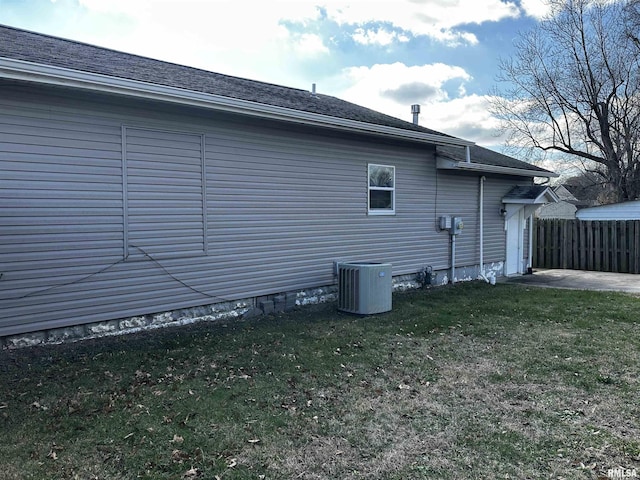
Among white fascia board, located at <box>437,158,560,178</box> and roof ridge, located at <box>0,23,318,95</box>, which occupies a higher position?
roof ridge, located at <box>0,23,318,95</box>

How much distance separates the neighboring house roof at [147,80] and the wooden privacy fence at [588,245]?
8073mm

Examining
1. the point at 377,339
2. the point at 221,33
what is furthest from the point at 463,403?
the point at 221,33

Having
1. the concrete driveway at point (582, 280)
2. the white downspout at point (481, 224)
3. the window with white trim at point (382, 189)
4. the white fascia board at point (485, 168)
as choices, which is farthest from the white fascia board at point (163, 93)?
the concrete driveway at point (582, 280)

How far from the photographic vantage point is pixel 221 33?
31.0ft

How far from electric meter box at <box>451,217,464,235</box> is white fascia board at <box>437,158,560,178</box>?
46.8 inches

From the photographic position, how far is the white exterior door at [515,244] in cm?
1355

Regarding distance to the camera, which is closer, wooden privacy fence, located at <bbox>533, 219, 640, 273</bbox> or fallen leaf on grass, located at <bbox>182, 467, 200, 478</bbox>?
fallen leaf on grass, located at <bbox>182, 467, 200, 478</bbox>

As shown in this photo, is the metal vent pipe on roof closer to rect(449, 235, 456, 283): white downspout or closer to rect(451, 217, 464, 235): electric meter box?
rect(451, 217, 464, 235): electric meter box

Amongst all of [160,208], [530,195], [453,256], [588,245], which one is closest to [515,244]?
[530,195]

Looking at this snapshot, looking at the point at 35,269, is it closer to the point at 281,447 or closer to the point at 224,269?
the point at 224,269

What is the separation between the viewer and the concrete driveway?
1123 cm

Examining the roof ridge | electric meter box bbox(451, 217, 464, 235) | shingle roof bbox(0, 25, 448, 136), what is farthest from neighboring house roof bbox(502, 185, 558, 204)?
the roof ridge

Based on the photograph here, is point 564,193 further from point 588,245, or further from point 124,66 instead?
point 124,66

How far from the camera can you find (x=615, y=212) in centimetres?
1969
